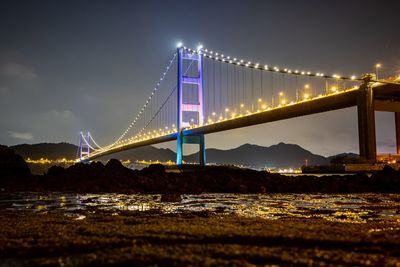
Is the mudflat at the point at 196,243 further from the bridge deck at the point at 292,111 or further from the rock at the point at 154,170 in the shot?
the bridge deck at the point at 292,111

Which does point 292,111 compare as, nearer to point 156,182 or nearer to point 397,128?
point 397,128

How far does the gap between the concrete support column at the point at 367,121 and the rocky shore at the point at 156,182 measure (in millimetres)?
15750

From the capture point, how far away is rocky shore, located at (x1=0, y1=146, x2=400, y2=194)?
50.5 ft

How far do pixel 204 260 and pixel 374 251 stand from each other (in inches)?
69.5

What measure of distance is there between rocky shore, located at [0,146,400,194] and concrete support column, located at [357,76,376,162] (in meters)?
15.7

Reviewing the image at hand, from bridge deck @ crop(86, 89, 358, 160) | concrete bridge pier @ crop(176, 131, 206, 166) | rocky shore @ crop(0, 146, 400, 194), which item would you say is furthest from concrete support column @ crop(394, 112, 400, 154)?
rocky shore @ crop(0, 146, 400, 194)

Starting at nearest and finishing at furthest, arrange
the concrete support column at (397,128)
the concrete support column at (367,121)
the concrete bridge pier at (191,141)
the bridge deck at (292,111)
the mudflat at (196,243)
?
the mudflat at (196,243), the concrete support column at (367,121), the bridge deck at (292,111), the concrete support column at (397,128), the concrete bridge pier at (191,141)

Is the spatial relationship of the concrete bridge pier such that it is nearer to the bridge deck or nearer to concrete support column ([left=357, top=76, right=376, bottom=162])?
the bridge deck

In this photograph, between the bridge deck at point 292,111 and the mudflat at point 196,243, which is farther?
the bridge deck at point 292,111

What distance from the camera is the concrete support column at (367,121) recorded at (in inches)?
1316

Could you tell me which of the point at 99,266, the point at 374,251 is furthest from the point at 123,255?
the point at 374,251

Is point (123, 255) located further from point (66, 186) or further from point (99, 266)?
point (66, 186)

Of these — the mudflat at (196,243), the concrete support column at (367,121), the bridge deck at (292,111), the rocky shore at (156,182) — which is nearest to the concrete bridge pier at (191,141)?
the bridge deck at (292,111)

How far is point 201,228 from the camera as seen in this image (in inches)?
213
